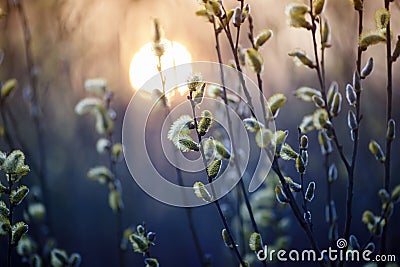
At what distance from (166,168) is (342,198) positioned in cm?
68

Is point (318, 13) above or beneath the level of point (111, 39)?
beneath

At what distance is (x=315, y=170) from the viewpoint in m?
2.23

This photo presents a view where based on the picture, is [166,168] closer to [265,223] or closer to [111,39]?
[111,39]

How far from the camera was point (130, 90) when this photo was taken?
217 cm

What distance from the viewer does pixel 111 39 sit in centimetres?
188

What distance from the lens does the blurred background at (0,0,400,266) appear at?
1.58 meters

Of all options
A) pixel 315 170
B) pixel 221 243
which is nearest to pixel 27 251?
pixel 221 243

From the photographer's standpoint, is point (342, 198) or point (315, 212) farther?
point (315, 212)

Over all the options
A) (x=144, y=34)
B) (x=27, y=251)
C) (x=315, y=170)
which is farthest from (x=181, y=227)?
(x=27, y=251)

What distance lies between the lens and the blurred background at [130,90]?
1584mm

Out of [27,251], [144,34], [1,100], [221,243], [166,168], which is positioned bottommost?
[221,243]

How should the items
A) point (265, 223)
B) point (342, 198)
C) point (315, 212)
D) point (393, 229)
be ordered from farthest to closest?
point (315, 212) < point (342, 198) < point (393, 229) < point (265, 223)

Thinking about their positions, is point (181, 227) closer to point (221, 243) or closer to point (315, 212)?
point (221, 243)

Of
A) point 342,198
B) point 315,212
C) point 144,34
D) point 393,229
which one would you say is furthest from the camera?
point 315,212
